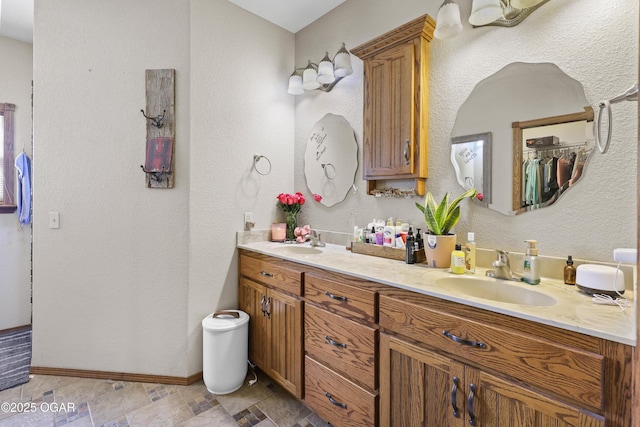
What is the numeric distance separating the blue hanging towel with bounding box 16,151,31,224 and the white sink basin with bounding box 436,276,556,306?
11.8ft

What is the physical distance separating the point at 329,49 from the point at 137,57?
1407mm

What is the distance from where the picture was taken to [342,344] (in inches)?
57.4

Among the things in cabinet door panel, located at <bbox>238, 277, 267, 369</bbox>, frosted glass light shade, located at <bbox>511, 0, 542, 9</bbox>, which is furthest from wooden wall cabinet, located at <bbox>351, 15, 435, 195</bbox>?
cabinet door panel, located at <bbox>238, 277, 267, 369</bbox>

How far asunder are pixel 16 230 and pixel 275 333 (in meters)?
2.80

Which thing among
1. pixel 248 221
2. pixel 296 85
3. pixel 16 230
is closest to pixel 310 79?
pixel 296 85

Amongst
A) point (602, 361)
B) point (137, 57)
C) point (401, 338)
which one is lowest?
point (401, 338)

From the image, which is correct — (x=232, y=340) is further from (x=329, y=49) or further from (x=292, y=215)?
(x=329, y=49)

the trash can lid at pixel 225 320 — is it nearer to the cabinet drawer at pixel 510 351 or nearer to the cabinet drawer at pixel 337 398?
the cabinet drawer at pixel 337 398

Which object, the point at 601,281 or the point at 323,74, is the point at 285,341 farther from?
the point at 323,74

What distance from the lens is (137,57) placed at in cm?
206

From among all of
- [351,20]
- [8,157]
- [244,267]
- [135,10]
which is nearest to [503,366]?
[244,267]

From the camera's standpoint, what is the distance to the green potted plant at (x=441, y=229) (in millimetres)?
1511

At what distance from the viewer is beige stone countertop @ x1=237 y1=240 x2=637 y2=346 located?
2.73 ft

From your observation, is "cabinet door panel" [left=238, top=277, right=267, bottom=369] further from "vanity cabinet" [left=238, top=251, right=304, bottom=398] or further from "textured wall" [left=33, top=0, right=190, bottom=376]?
"textured wall" [left=33, top=0, right=190, bottom=376]
